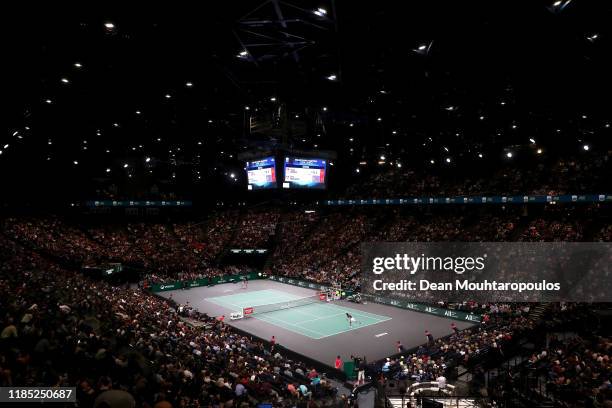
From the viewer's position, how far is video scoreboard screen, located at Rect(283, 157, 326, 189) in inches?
1072

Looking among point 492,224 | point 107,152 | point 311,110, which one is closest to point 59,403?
point 311,110

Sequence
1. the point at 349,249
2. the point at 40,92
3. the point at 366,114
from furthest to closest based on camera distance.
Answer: the point at 349,249
the point at 366,114
the point at 40,92

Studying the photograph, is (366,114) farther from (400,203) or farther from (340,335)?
(400,203)

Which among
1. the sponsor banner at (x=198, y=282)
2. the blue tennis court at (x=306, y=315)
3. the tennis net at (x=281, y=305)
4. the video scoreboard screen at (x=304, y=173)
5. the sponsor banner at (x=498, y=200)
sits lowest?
the blue tennis court at (x=306, y=315)

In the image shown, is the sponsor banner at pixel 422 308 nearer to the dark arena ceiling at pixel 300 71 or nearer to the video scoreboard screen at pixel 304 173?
the video scoreboard screen at pixel 304 173

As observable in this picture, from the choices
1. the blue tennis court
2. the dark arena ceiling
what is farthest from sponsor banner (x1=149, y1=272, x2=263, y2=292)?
the dark arena ceiling

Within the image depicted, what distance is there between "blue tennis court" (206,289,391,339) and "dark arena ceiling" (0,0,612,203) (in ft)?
40.8

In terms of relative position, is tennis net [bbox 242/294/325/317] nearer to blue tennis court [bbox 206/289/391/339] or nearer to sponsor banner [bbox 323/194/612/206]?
blue tennis court [bbox 206/289/391/339]

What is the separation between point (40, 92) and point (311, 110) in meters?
12.9

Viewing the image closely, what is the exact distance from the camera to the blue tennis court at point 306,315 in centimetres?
2511

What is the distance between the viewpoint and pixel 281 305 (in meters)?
30.9

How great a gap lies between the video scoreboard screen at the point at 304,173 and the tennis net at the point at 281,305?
938 cm

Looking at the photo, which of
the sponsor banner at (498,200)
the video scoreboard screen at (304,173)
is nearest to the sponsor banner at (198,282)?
the sponsor banner at (498,200)

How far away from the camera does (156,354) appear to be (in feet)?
35.6
